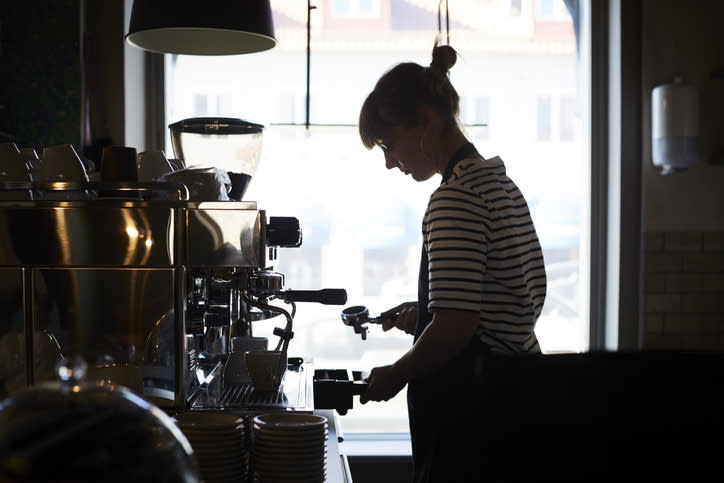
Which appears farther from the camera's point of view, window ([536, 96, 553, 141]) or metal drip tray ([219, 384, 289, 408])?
window ([536, 96, 553, 141])

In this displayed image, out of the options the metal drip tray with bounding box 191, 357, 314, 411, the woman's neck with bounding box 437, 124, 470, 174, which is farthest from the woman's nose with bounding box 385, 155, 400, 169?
the metal drip tray with bounding box 191, 357, 314, 411

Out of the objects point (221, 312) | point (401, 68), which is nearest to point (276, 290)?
point (221, 312)

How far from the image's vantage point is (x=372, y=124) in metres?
1.70

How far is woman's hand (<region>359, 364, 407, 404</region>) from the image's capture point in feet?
5.15

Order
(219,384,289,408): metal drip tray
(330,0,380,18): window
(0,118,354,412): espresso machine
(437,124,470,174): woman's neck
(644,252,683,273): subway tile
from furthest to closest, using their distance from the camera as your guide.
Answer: (330,0,380,18): window → (644,252,683,273): subway tile → (437,124,470,174): woman's neck → (219,384,289,408): metal drip tray → (0,118,354,412): espresso machine

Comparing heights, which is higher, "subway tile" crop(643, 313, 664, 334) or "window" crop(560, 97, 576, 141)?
"window" crop(560, 97, 576, 141)

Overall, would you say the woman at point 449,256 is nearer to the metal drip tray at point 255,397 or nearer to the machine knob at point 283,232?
the metal drip tray at point 255,397

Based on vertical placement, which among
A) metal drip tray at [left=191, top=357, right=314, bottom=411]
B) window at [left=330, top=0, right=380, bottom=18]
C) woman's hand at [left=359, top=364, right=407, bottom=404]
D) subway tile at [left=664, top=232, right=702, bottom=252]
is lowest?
metal drip tray at [left=191, top=357, right=314, bottom=411]

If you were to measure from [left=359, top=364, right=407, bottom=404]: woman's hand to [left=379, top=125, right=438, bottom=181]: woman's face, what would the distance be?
437 millimetres

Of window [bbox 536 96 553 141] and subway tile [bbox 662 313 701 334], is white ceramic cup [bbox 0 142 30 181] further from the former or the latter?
subway tile [bbox 662 313 701 334]

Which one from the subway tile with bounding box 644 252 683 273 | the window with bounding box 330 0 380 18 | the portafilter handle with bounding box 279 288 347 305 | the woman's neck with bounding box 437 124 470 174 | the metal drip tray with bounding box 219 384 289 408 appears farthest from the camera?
the window with bounding box 330 0 380 18

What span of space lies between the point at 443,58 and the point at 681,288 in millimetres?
1754

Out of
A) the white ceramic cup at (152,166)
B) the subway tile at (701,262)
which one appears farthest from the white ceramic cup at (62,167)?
the subway tile at (701,262)

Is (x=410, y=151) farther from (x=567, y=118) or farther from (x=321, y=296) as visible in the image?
(x=567, y=118)
